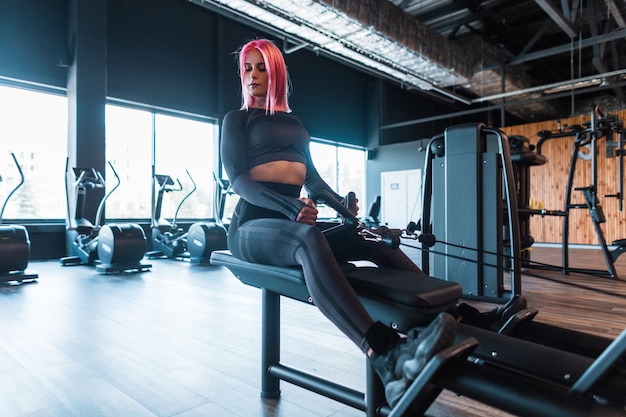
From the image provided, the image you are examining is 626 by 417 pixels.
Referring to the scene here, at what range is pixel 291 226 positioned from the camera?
1.25 m

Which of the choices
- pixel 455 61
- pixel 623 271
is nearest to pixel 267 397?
pixel 623 271

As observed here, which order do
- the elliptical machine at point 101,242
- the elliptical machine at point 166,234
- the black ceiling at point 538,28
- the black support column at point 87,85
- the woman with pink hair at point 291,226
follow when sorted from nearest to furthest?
the woman with pink hair at point 291,226, the elliptical machine at point 101,242, the black support column at point 87,85, the elliptical machine at point 166,234, the black ceiling at point 538,28

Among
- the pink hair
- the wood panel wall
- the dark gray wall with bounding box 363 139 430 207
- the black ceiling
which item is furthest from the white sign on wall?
the pink hair

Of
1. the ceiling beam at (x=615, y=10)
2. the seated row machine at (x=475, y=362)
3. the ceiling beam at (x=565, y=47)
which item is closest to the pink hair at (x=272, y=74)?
the seated row machine at (x=475, y=362)

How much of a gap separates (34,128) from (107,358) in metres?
5.62

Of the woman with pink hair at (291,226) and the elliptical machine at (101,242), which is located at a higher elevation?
the woman with pink hair at (291,226)

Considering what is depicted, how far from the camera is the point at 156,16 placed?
7.11 meters

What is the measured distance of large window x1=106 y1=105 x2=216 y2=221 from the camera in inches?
271

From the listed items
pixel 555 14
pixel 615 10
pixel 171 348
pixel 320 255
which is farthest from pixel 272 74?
pixel 615 10

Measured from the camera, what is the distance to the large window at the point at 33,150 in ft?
19.5

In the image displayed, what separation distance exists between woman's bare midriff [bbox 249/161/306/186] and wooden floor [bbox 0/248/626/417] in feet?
2.61

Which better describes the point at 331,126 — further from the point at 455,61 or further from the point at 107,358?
the point at 107,358

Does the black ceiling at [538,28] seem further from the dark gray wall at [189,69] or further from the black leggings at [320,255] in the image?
the black leggings at [320,255]

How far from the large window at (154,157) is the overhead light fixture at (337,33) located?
216 centimetres
